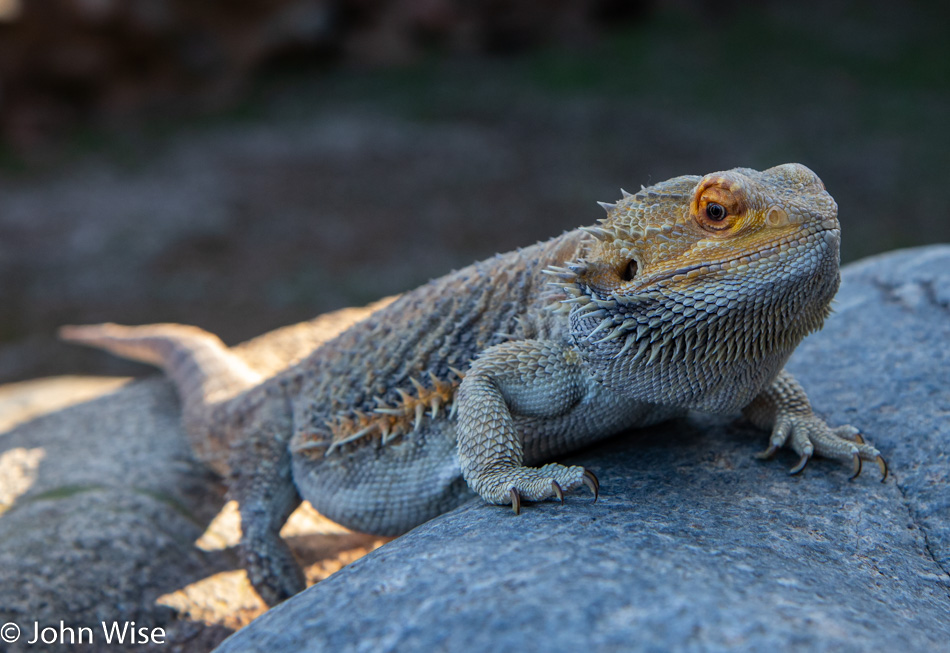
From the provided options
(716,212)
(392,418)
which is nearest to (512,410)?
(392,418)

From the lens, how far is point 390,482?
9.89 ft

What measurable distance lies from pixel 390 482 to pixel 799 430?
1534 mm

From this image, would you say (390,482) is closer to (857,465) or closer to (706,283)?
(706,283)

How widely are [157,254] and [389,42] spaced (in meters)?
5.76

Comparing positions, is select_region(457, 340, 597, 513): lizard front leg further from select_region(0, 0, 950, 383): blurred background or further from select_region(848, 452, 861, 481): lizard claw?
select_region(0, 0, 950, 383): blurred background

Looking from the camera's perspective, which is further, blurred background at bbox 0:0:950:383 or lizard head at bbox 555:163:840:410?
blurred background at bbox 0:0:950:383

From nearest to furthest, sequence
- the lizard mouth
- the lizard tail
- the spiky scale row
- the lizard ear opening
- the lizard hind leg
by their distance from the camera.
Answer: the lizard mouth → the lizard ear opening → the spiky scale row → the lizard hind leg → the lizard tail

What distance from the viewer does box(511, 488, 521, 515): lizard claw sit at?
7.57 ft

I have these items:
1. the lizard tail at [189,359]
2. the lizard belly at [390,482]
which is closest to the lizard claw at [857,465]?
the lizard belly at [390,482]

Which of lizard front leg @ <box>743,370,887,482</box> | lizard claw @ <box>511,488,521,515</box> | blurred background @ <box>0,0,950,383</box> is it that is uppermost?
blurred background @ <box>0,0,950,383</box>

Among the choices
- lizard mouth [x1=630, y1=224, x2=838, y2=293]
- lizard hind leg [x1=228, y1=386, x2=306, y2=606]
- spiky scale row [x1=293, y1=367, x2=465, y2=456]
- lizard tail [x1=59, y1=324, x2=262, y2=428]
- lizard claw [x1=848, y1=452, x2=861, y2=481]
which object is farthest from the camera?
lizard tail [x1=59, y1=324, x2=262, y2=428]

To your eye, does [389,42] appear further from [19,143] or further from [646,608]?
[646,608]

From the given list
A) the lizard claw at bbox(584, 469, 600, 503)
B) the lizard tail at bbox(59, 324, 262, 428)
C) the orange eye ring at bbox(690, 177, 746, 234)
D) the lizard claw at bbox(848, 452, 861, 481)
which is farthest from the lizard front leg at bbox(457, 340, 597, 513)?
the lizard tail at bbox(59, 324, 262, 428)

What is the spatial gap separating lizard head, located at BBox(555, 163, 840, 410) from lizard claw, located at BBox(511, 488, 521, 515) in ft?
1.63
